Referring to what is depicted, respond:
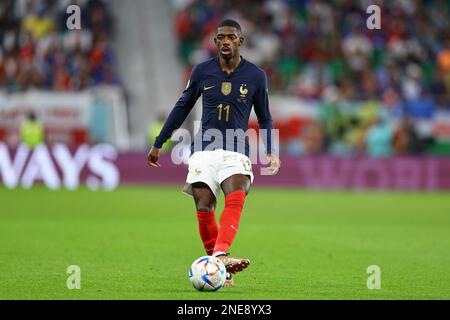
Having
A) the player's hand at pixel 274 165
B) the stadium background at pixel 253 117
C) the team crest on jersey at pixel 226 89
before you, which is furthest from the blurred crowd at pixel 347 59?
the team crest on jersey at pixel 226 89

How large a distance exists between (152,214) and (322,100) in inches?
440

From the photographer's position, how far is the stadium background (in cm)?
1809

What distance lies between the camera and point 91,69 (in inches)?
1169

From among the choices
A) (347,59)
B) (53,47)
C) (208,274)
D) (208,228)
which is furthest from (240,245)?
(347,59)

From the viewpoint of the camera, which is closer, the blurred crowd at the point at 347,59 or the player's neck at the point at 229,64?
the player's neck at the point at 229,64

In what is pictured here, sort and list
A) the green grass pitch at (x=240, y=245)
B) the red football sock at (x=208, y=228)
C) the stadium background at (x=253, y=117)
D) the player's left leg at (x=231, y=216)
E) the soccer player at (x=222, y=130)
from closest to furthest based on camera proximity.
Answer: the player's left leg at (x=231, y=216), the green grass pitch at (x=240, y=245), the soccer player at (x=222, y=130), the red football sock at (x=208, y=228), the stadium background at (x=253, y=117)

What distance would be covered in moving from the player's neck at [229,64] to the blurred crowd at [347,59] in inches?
727

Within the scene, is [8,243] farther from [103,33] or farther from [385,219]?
[103,33]

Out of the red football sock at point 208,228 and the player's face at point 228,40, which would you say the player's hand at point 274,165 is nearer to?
the red football sock at point 208,228

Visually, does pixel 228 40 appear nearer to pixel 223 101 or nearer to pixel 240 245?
pixel 223 101

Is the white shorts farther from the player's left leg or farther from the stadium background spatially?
the stadium background

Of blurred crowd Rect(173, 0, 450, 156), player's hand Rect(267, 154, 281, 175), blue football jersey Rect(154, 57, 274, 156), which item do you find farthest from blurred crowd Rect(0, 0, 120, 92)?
player's hand Rect(267, 154, 281, 175)

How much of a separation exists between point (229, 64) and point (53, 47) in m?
20.6

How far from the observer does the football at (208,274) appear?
30.3 ft
